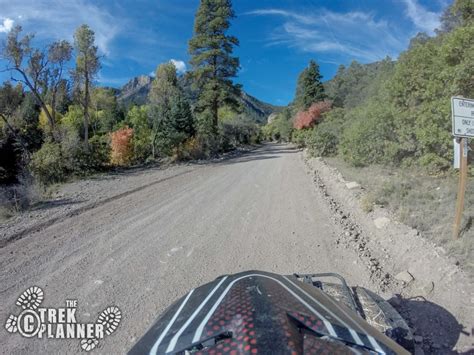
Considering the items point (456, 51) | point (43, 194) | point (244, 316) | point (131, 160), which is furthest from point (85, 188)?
point (456, 51)

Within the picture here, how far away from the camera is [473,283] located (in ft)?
10.0

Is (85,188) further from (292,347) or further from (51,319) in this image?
(292,347)

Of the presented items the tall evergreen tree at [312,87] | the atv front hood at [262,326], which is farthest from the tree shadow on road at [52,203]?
the tall evergreen tree at [312,87]

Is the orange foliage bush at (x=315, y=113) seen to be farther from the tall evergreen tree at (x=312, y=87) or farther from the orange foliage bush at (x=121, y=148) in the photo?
the orange foliage bush at (x=121, y=148)

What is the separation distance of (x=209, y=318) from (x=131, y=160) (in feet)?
62.4

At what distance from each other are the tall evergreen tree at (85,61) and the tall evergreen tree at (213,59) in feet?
30.0

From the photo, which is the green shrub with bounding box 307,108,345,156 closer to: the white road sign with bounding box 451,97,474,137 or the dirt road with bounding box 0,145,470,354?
the dirt road with bounding box 0,145,470,354

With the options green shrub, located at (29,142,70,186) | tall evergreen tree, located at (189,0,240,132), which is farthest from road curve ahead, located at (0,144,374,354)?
tall evergreen tree, located at (189,0,240,132)

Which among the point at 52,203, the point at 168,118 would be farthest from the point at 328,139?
the point at 52,203

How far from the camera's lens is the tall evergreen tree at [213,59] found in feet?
79.2

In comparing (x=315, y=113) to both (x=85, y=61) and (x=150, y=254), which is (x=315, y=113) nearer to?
(x=85, y=61)

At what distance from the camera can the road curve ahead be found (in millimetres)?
3115

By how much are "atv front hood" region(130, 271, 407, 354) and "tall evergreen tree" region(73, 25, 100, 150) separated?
17.3 metres

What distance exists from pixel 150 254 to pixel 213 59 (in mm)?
23680
